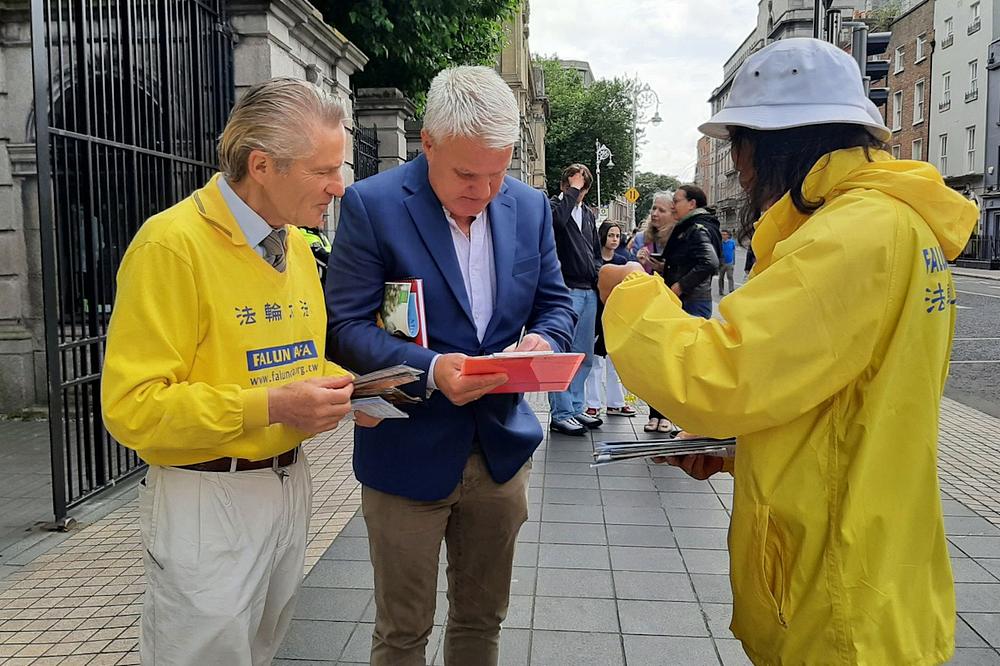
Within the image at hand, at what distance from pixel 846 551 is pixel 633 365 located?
55 centimetres

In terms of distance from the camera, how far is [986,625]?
11.2 ft

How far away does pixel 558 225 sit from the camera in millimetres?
6598

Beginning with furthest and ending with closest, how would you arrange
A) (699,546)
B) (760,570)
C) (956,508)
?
(956,508) → (699,546) → (760,570)

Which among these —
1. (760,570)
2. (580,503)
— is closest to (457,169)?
(760,570)

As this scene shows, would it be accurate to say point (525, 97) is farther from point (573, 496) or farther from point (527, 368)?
point (527, 368)

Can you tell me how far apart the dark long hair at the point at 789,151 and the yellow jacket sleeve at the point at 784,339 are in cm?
21

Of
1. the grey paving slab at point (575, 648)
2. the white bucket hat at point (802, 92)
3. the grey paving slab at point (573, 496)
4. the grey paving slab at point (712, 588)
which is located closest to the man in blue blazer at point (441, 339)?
the white bucket hat at point (802, 92)

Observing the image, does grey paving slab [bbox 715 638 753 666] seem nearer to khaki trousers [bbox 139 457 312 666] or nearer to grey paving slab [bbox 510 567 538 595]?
grey paving slab [bbox 510 567 538 595]

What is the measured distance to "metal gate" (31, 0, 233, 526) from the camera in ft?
15.0

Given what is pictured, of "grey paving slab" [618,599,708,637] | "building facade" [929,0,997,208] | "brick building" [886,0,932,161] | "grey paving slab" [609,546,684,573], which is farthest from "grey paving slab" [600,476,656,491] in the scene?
"brick building" [886,0,932,161]

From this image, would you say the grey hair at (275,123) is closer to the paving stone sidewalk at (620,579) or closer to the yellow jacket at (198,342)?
the yellow jacket at (198,342)

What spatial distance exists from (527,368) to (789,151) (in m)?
0.76

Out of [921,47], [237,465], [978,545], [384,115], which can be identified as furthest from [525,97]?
[237,465]

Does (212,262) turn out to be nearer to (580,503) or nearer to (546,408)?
(580,503)
